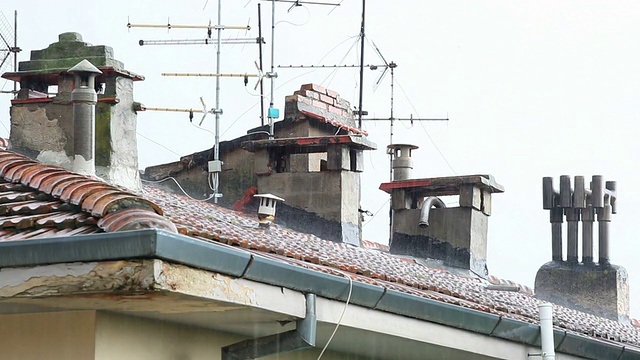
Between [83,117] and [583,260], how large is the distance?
12478 mm

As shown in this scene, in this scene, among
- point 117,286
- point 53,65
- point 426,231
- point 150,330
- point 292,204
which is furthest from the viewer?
point 426,231

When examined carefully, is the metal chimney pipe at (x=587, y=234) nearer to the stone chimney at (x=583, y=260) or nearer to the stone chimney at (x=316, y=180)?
the stone chimney at (x=583, y=260)

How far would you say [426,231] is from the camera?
17.2 m

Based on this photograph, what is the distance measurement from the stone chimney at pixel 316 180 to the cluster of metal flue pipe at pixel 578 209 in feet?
18.0

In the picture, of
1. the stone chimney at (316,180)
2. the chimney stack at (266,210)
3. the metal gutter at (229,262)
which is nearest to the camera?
the metal gutter at (229,262)

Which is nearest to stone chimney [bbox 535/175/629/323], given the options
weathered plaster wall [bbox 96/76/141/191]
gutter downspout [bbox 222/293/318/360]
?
weathered plaster wall [bbox 96/76/141/191]

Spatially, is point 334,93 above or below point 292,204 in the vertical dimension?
above

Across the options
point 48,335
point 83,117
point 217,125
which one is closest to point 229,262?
point 48,335

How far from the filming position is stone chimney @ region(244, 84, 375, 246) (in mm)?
15062

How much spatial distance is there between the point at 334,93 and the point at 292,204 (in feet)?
12.4

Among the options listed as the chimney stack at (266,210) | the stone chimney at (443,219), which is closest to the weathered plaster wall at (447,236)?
the stone chimney at (443,219)

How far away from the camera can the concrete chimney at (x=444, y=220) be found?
16.9m

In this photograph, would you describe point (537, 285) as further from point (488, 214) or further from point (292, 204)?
point (292, 204)

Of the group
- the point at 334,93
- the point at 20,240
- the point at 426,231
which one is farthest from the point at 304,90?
the point at 20,240
